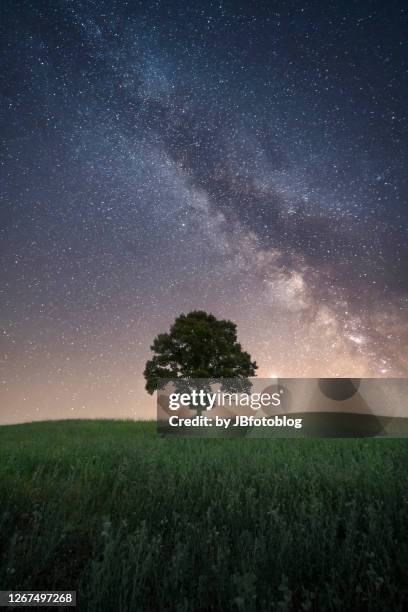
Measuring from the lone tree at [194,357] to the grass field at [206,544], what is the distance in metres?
18.9

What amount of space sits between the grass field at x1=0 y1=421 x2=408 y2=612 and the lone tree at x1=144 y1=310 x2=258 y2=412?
18888 millimetres

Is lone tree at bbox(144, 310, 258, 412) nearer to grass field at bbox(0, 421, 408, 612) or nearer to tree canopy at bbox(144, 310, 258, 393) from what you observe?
tree canopy at bbox(144, 310, 258, 393)

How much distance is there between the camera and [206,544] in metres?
4.05

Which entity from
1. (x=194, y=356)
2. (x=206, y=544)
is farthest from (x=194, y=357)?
(x=206, y=544)

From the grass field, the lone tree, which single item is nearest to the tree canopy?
the lone tree

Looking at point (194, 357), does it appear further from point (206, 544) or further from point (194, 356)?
point (206, 544)

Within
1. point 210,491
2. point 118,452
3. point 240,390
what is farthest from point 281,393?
point 210,491

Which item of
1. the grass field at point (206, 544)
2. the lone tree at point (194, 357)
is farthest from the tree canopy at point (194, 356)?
the grass field at point (206, 544)

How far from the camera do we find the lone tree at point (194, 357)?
25984mm

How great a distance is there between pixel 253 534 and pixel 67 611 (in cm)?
220

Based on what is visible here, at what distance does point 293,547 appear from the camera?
400 centimetres

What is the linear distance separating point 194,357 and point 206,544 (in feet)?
74.5

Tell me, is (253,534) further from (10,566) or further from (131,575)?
(10,566)

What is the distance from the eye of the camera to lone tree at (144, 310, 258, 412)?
25984 millimetres
